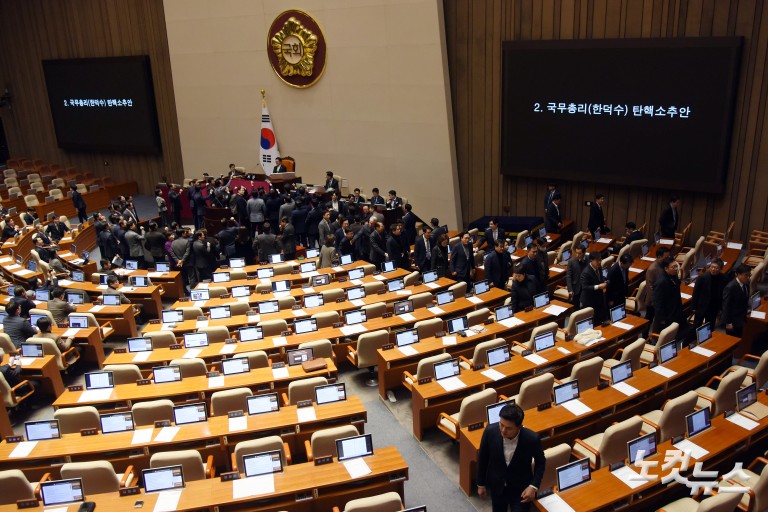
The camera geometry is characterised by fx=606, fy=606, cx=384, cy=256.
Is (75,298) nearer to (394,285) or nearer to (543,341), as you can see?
(394,285)

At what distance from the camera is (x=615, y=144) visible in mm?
13078

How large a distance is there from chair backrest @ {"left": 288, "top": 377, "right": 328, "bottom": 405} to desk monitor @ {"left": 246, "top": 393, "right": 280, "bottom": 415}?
0.26 meters

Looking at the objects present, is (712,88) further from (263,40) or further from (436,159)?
(263,40)

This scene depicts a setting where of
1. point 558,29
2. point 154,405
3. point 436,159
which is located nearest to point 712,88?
point 558,29

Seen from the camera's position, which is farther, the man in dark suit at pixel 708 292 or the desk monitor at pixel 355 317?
the desk monitor at pixel 355 317

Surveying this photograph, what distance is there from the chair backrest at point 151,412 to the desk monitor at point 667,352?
5.73 meters

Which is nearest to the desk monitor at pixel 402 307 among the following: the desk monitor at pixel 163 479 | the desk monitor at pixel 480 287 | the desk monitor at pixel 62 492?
the desk monitor at pixel 480 287

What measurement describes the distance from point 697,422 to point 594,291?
2.87 meters

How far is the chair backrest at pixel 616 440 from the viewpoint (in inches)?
221

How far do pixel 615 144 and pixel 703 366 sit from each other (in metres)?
6.74

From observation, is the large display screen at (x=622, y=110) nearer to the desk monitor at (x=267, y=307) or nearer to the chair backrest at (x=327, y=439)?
the desk monitor at (x=267, y=307)

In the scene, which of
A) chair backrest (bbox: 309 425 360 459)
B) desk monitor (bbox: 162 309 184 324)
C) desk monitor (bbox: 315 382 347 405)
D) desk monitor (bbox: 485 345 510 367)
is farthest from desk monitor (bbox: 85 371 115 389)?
desk monitor (bbox: 485 345 510 367)

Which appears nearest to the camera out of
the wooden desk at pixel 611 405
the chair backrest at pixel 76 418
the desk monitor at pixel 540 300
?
the wooden desk at pixel 611 405

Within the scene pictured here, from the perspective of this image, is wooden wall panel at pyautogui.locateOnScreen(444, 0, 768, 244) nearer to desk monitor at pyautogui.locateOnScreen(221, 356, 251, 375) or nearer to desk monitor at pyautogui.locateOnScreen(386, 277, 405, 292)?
desk monitor at pyautogui.locateOnScreen(386, 277, 405, 292)
